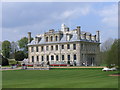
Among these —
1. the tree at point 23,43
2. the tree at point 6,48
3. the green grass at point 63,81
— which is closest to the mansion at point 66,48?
the tree at point 23,43

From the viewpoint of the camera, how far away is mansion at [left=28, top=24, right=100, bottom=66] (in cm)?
5803

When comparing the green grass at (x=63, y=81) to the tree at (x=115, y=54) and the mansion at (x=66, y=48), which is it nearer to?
the tree at (x=115, y=54)

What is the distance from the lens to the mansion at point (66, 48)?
190 feet

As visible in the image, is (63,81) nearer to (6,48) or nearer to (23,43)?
(23,43)

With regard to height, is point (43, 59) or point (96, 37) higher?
point (96, 37)

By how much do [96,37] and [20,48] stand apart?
36.9 m

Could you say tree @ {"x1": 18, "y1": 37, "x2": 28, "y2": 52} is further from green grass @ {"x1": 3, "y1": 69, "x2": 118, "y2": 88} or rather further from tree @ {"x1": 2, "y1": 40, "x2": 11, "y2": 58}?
green grass @ {"x1": 3, "y1": 69, "x2": 118, "y2": 88}

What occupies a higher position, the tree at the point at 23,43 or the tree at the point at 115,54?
the tree at the point at 23,43

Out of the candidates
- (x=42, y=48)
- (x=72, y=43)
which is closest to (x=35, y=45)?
(x=42, y=48)

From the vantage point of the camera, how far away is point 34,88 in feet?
46.6

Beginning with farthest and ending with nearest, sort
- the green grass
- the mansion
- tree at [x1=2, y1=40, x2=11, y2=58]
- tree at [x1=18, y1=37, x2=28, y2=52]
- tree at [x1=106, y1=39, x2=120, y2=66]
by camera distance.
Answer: tree at [x1=18, y1=37, x2=28, y2=52]
tree at [x1=2, y1=40, x2=11, y2=58]
the mansion
tree at [x1=106, y1=39, x2=120, y2=66]
the green grass

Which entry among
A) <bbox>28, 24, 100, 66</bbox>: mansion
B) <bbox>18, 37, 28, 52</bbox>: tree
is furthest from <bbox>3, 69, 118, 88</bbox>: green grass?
<bbox>18, 37, 28, 52</bbox>: tree

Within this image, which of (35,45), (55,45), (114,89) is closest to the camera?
(114,89)

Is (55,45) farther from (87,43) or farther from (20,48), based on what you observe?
(20,48)
